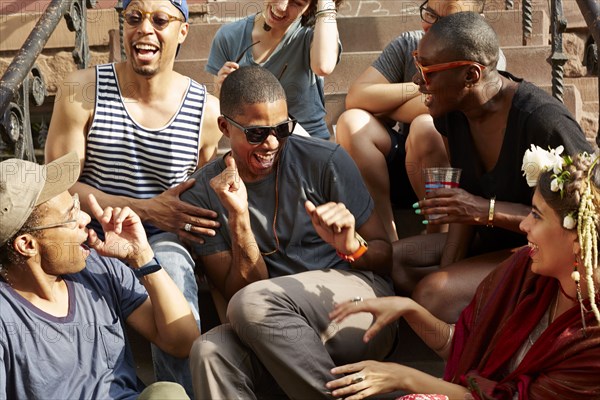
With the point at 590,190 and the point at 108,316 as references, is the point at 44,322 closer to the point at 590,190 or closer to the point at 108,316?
the point at 108,316

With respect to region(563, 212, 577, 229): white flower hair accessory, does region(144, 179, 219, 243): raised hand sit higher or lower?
lower

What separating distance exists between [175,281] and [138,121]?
0.89 metres

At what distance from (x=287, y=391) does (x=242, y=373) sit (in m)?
0.17

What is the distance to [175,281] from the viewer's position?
3.98m

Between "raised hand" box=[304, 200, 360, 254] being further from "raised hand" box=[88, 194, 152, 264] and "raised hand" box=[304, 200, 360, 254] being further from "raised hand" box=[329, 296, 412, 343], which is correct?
"raised hand" box=[88, 194, 152, 264]

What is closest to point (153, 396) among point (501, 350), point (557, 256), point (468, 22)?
point (501, 350)

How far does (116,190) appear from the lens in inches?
175

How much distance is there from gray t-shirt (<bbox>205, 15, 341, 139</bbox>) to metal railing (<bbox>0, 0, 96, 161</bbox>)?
868 millimetres

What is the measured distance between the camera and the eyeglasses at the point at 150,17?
14.9 ft

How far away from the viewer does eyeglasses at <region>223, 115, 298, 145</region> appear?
406 cm

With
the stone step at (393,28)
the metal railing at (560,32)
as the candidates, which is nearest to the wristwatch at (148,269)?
the metal railing at (560,32)

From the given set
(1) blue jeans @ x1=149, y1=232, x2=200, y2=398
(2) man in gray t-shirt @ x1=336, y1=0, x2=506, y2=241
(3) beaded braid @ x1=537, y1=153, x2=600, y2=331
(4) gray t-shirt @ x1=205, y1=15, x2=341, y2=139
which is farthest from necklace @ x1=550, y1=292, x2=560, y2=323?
(4) gray t-shirt @ x1=205, y1=15, x2=341, y2=139

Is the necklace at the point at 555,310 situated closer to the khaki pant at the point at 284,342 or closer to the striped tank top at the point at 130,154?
the khaki pant at the point at 284,342

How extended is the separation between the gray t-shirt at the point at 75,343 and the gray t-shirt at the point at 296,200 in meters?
0.54
